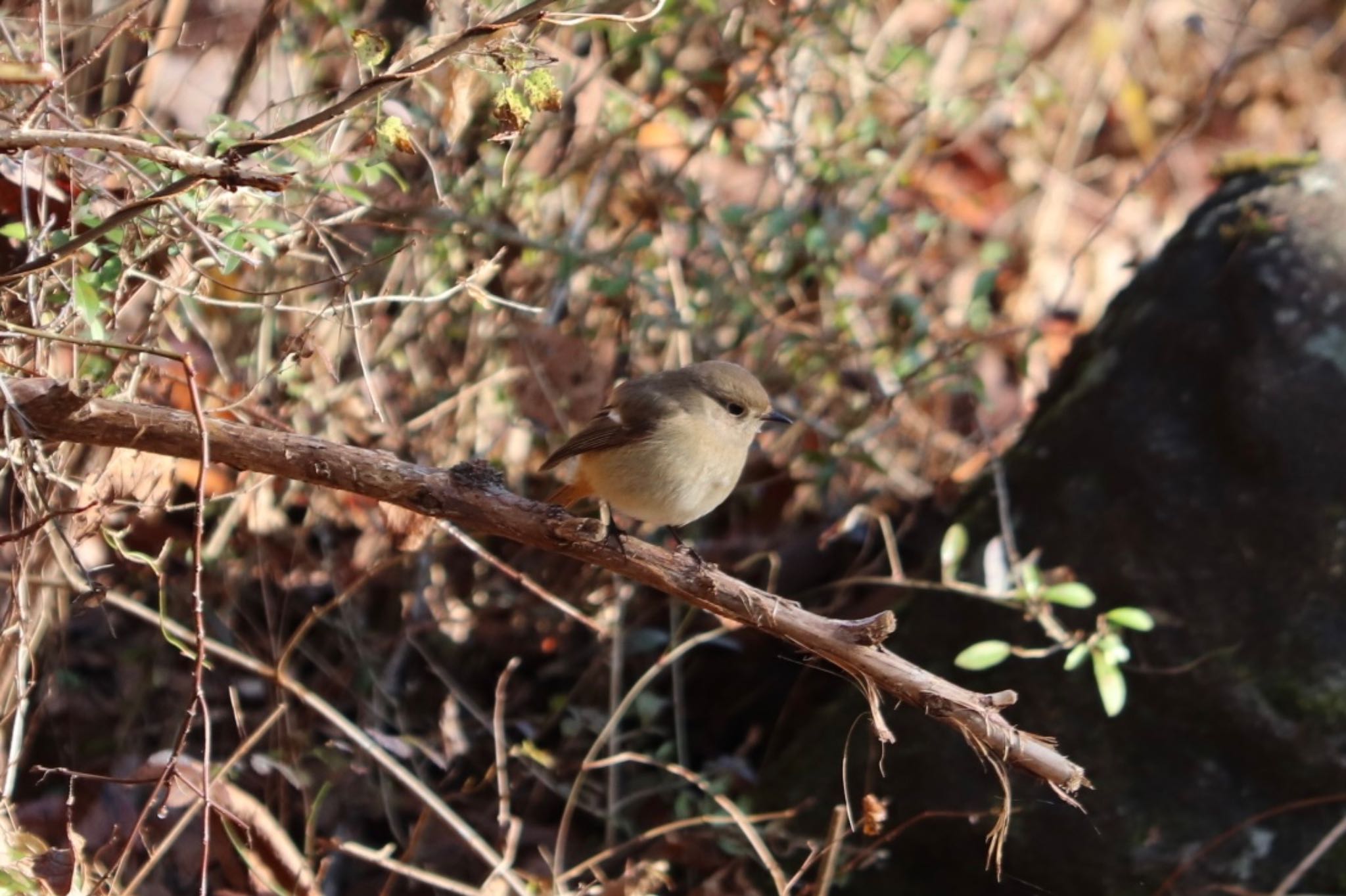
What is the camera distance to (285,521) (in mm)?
4668

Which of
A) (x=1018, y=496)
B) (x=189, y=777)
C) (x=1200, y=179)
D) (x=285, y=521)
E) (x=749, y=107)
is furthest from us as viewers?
(x=1200, y=179)

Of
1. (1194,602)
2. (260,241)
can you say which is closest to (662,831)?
(1194,602)

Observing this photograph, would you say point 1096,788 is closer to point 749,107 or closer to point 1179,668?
point 1179,668

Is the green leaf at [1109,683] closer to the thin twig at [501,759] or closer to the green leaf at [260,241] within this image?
the thin twig at [501,759]

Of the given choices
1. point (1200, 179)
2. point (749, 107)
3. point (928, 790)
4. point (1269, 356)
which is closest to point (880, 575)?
point (928, 790)

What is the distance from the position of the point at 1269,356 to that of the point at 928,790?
5.46ft

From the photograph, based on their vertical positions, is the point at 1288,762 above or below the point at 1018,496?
below

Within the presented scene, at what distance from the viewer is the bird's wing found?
146 inches

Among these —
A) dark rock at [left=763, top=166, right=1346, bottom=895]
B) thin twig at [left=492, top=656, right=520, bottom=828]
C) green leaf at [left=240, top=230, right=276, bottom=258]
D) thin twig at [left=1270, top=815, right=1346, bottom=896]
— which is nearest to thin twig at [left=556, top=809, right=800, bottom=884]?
thin twig at [left=492, top=656, right=520, bottom=828]

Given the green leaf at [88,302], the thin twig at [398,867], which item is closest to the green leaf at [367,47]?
the green leaf at [88,302]

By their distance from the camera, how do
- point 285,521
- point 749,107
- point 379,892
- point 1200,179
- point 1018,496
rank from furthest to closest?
point 1200,179 → point 749,107 → point 285,521 → point 1018,496 → point 379,892

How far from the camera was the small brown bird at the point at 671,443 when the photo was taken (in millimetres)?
3662

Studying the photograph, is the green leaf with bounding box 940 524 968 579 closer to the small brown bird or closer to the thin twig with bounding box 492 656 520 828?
the small brown bird

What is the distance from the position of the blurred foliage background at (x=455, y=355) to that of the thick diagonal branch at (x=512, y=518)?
25 cm
